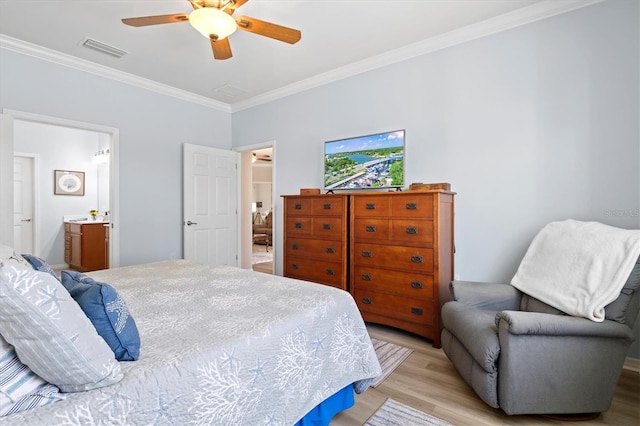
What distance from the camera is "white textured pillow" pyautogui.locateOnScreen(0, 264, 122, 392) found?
79 cm

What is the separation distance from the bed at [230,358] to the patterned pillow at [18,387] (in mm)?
37

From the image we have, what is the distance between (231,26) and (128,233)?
10.0 feet

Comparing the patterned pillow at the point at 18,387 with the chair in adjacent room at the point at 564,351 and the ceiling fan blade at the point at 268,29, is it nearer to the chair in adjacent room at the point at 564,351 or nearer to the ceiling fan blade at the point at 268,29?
the chair in adjacent room at the point at 564,351

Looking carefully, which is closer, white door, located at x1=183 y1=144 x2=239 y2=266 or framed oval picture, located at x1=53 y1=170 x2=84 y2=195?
white door, located at x1=183 y1=144 x2=239 y2=266

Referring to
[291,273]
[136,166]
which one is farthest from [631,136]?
[136,166]

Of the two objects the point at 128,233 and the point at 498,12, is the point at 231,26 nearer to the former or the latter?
the point at 498,12

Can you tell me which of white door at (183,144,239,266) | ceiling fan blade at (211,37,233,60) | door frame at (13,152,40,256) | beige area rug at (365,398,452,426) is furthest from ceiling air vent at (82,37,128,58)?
beige area rug at (365,398,452,426)

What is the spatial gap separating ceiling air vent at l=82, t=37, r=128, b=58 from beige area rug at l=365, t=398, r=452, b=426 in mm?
4018

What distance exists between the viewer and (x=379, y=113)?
3504mm

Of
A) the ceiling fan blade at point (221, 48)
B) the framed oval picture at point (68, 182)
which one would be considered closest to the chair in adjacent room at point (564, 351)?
the ceiling fan blade at point (221, 48)

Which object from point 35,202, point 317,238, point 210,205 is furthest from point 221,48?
point 35,202

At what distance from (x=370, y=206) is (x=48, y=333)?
2.51 meters

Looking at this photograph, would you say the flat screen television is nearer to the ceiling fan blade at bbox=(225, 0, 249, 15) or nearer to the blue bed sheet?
the ceiling fan blade at bbox=(225, 0, 249, 15)

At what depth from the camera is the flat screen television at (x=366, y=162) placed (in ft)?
10.8
